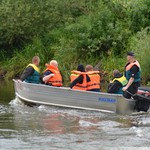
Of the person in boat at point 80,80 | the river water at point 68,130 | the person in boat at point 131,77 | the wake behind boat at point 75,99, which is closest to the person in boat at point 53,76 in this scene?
the wake behind boat at point 75,99

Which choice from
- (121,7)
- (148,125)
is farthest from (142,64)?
(148,125)

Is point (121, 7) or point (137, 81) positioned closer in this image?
point (137, 81)

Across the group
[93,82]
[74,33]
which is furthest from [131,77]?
[74,33]

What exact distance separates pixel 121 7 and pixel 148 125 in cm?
1707

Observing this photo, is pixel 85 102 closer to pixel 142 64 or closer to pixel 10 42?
A: pixel 142 64

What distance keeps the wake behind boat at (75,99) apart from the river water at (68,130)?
0.59 feet

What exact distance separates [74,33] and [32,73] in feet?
40.1

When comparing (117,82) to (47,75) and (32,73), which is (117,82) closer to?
(47,75)

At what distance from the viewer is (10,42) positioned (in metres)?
31.9

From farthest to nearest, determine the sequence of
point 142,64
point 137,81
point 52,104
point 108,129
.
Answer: point 142,64 < point 52,104 < point 137,81 < point 108,129

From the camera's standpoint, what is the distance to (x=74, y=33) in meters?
28.0

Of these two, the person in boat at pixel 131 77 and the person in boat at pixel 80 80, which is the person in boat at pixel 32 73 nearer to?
the person in boat at pixel 80 80

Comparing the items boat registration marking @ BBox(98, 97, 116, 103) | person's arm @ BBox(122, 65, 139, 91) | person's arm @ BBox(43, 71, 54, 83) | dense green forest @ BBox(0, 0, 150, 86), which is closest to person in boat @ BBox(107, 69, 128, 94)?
person's arm @ BBox(122, 65, 139, 91)

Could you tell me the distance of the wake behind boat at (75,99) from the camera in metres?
14.0
